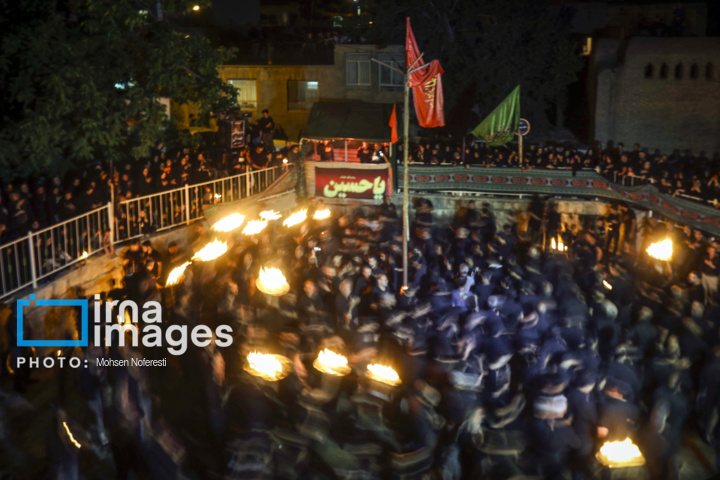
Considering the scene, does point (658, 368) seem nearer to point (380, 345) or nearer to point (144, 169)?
point (380, 345)

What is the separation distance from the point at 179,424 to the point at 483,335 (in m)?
4.01

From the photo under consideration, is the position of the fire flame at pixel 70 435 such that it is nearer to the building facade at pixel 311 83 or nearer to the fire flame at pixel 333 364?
the fire flame at pixel 333 364

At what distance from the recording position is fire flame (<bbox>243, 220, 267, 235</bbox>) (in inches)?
564

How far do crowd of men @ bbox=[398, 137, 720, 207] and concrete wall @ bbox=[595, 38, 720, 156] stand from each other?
→ 7.32m

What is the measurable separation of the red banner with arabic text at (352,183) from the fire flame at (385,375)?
10006 mm

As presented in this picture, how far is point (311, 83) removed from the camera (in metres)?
30.6

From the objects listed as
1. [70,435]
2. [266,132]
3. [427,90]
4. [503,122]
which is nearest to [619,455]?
[70,435]

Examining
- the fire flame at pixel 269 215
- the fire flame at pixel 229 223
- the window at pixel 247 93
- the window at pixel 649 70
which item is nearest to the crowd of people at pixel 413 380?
the fire flame at pixel 229 223

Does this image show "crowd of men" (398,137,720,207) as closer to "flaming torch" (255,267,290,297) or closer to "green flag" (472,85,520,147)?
"green flag" (472,85,520,147)

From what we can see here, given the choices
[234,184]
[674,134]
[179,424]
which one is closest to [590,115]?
[674,134]

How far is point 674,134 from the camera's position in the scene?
26000 mm

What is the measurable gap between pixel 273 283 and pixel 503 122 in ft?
30.7

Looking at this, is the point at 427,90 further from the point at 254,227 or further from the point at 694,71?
the point at 694,71

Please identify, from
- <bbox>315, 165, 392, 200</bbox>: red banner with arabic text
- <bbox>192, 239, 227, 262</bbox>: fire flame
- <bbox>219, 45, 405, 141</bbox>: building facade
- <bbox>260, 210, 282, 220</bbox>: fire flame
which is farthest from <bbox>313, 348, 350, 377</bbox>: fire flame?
<bbox>219, 45, 405, 141</bbox>: building facade
